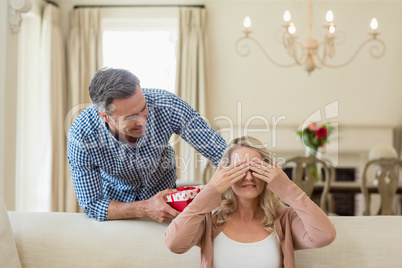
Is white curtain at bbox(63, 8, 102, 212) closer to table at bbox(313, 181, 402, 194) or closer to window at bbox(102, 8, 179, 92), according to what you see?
window at bbox(102, 8, 179, 92)

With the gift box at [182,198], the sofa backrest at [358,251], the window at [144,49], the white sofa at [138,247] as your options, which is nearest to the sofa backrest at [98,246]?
the white sofa at [138,247]

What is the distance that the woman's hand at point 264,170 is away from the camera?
183 cm

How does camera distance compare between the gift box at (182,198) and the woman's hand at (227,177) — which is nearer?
the woman's hand at (227,177)

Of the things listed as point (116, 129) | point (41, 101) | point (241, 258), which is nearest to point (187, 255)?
point (241, 258)

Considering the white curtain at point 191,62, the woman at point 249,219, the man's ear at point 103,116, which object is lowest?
the woman at point 249,219

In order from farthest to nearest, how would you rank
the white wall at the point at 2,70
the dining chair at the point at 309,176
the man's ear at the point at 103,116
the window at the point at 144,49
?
the window at the point at 144,49, the dining chair at the point at 309,176, the white wall at the point at 2,70, the man's ear at the point at 103,116

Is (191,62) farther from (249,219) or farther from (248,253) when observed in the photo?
(248,253)

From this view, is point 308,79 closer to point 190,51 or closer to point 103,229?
point 190,51

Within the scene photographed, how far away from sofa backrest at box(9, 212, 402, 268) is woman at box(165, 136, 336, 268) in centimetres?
14

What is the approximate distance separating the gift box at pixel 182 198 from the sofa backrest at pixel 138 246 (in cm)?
12

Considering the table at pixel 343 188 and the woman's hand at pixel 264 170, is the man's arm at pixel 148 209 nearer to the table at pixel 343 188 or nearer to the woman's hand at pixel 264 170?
the woman's hand at pixel 264 170

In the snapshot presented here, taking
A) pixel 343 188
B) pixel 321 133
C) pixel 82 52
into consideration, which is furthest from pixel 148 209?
pixel 82 52

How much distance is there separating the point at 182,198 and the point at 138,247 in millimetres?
262

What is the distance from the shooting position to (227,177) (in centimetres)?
185
